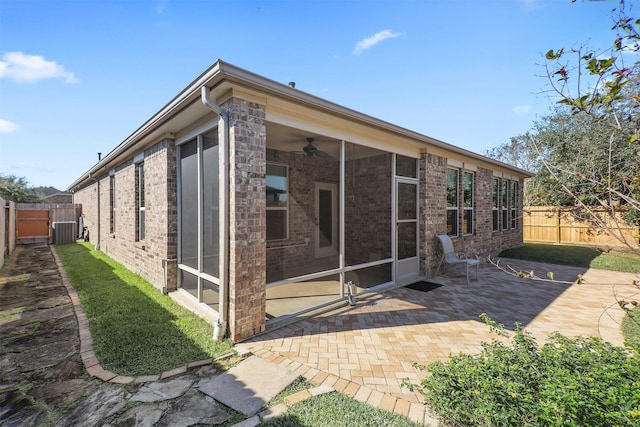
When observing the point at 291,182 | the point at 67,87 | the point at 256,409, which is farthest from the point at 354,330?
the point at 67,87

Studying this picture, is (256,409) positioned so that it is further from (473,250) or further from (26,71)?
(26,71)

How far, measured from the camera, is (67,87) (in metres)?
5.84

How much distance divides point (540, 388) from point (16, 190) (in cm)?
3843

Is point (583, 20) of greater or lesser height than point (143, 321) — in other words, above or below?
above

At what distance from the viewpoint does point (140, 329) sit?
3725 mm

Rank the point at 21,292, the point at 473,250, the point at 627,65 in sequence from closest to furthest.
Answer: the point at 627,65, the point at 21,292, the point at 473,250

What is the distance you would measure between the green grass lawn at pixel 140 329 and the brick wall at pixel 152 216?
50 cm

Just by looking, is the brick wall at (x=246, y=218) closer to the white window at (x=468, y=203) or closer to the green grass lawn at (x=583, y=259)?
the white window at (x=468, y=203)

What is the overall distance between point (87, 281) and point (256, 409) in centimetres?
604

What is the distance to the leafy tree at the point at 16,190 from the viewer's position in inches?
980

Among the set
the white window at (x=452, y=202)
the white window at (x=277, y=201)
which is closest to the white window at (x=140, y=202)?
the white window at (x=277, y=201)

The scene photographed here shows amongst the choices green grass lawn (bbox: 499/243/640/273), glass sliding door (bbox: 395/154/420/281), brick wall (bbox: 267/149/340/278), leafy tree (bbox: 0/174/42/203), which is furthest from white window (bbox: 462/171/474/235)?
leafy tree (bbox: 0/174/42/203)

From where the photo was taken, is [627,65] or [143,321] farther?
[143,321]

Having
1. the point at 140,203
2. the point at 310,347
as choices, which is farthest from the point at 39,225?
the point at 310,347
